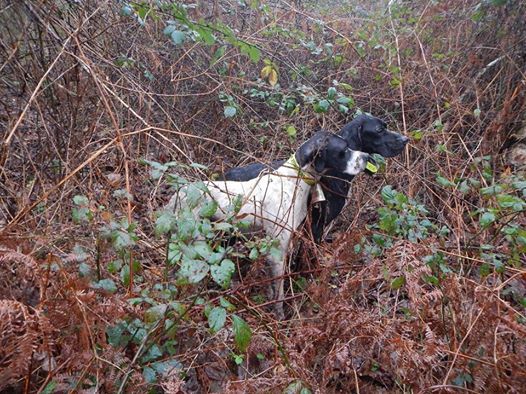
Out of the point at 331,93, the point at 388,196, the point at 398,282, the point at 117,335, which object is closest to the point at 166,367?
the point at 117,335

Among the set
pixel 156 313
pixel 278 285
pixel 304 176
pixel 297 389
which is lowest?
pixel 278 285

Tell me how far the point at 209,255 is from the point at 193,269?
0.08 meters

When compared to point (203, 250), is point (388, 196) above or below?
below

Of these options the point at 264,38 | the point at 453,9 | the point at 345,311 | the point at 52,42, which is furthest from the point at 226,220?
the point at 453,9

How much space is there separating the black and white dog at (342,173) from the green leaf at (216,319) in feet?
4.74

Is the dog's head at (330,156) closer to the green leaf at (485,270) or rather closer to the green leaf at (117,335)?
the green leaf at (485,270)

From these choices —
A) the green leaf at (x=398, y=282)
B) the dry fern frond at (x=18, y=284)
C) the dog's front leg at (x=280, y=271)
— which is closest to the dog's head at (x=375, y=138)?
the dog's front leg at (x=280, y=271)

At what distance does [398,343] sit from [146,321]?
0.92 metres

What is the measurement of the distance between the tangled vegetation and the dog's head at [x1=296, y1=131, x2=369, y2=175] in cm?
36

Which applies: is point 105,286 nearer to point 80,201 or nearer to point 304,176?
point 80,201

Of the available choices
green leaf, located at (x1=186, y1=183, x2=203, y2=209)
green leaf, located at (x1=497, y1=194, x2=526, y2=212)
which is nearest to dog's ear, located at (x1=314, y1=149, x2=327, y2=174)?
green leaf, located at (x1=497, y1=194, x2=526, y2=212)

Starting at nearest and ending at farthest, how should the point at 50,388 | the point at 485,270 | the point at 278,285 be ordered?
the point at 50,388 < the point at 485,270 < the point at 278,285

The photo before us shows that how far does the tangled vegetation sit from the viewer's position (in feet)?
5.00

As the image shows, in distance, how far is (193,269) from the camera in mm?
1433
